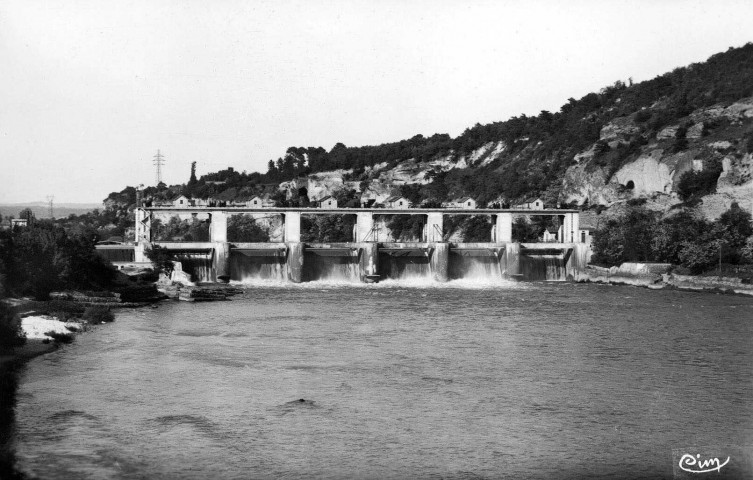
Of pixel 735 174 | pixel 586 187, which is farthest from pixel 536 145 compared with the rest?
pixel 735 174

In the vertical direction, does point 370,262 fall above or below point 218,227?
below

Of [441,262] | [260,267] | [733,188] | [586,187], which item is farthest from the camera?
[586,187]

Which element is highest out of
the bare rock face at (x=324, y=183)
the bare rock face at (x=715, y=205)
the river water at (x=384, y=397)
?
the bare rock face at (x=324, y=183)

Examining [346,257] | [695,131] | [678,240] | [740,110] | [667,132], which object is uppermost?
[740,110]

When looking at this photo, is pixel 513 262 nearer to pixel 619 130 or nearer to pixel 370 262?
pixel 370 262

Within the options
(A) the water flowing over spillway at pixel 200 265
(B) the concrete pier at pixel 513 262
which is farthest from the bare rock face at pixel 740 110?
(A) the water flowing over spillway at pixel 200 265

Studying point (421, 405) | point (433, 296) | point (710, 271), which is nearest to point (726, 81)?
point (710, 271)

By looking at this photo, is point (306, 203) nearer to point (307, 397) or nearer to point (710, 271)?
point (710, 271)

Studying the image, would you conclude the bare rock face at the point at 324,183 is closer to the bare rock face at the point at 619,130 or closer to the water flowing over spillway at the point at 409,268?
the bare rock face at the point at 619,130
